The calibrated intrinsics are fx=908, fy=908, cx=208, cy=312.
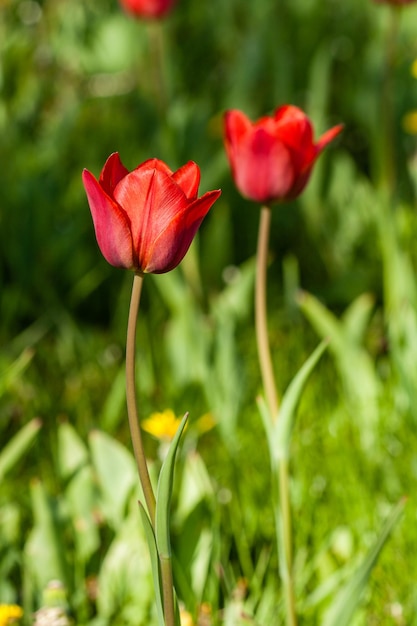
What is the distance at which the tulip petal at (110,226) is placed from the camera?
72cm

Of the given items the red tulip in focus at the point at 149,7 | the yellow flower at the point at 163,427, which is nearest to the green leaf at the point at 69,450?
the yellow flower at the point at 163,427

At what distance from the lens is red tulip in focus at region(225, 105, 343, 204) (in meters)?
0.99

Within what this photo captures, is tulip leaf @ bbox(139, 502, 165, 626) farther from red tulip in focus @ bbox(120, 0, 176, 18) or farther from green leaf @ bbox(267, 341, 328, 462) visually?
red tulip in focus @ bbox(120, 0, 176, 18)

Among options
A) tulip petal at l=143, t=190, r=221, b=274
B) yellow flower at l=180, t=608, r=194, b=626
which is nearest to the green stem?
tulip petal at l=143, t=190, r=221, b=274

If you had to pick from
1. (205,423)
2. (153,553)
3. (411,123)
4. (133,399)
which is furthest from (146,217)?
(411,123)

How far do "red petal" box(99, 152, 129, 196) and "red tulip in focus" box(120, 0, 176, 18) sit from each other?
1.22m

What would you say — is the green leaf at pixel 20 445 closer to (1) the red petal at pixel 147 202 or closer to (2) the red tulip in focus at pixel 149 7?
(1) the red petal at pixel 147 202

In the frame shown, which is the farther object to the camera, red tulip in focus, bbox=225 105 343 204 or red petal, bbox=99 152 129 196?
red tulip in focus, bbox=225 105 343 204

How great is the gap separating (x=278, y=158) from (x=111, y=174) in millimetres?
270

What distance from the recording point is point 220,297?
1781mm

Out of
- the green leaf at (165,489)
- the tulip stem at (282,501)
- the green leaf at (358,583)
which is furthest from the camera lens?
the tulip stem at (282,501)

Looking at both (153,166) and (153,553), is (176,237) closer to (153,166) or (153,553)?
(153,166)

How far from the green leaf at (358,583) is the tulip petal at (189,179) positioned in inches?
13.9

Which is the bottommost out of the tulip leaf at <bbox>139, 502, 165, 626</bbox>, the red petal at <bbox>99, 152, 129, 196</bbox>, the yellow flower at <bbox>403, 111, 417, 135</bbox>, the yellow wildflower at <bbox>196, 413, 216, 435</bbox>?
the yellow wildflower at <bbox>196, 413, 216, 435</bbox>
